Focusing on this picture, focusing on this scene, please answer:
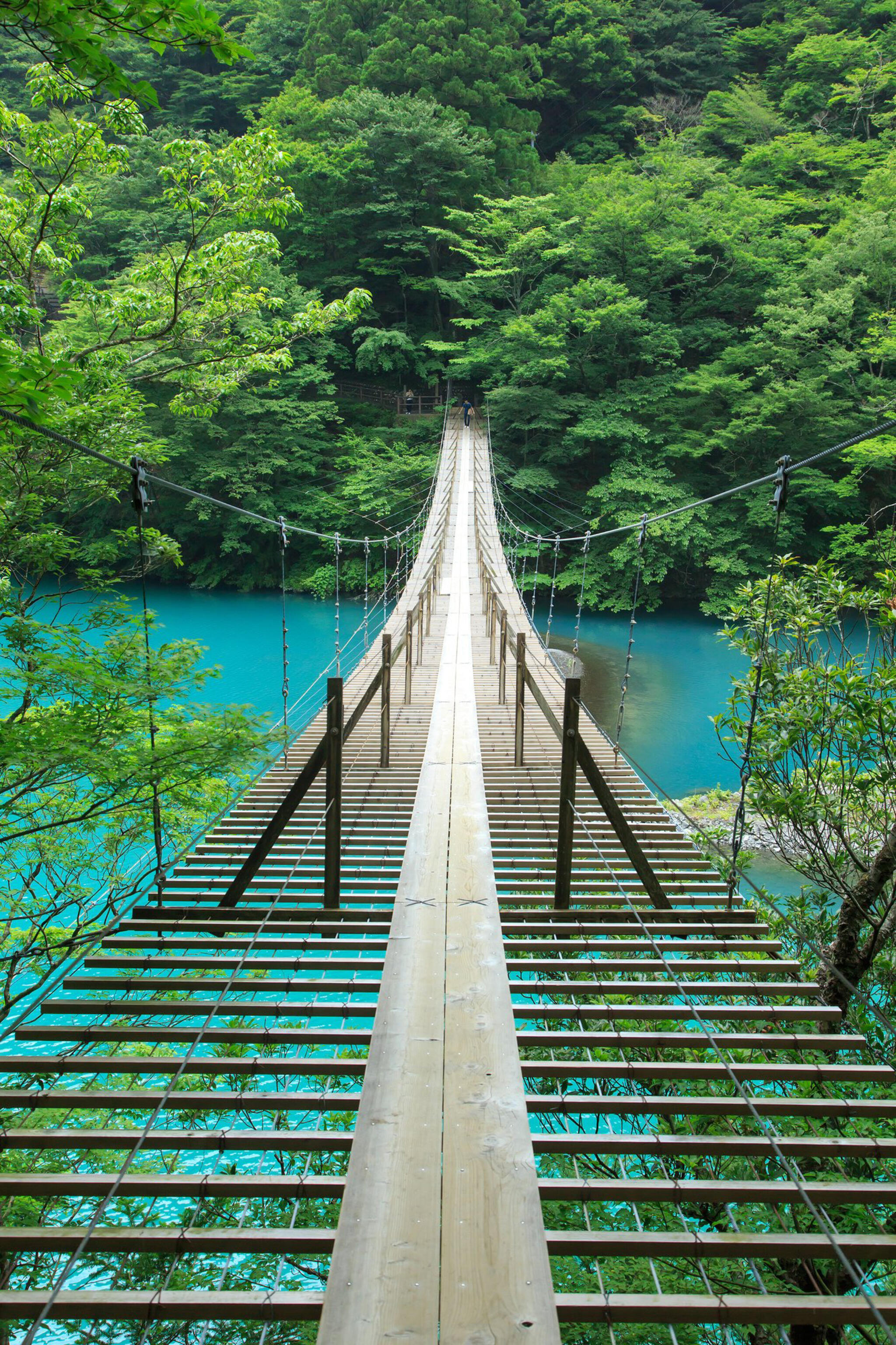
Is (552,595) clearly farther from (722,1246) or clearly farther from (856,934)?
(722,1246)

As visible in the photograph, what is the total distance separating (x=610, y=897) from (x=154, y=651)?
190 centimetres

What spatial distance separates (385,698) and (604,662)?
6536 mm

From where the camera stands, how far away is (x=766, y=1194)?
1254 millimetres

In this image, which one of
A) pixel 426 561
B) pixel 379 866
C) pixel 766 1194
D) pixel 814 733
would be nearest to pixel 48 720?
pixel 379 866

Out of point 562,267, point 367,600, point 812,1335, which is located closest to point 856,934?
point 812,1335

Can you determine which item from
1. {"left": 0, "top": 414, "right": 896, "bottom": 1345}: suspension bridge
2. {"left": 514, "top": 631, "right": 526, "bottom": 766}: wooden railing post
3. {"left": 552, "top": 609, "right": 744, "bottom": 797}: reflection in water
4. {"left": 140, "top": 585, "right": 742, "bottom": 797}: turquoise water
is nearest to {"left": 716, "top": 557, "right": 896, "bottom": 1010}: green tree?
{"left": 0, "top": 414, "right": 896, "bottom": 1345}: suspension bridge

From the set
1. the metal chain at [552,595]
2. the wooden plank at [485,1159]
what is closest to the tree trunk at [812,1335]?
the wooden plank at [485,1159]

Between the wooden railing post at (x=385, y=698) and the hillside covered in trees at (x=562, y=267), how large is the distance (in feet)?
19.2

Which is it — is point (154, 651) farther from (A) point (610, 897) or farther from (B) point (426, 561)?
(B) point (426, 561)

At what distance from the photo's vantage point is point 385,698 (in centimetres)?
350

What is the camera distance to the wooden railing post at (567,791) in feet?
6.95

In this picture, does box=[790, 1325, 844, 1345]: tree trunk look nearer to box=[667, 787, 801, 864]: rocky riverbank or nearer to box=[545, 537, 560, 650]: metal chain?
box=[667, 787, 801, 864]: rocky riverbank

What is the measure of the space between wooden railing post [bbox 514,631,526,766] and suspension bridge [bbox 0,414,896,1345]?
0.08ft

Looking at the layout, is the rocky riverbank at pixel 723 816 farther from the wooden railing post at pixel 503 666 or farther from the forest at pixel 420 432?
the wooden railing post at pixel 503 666
